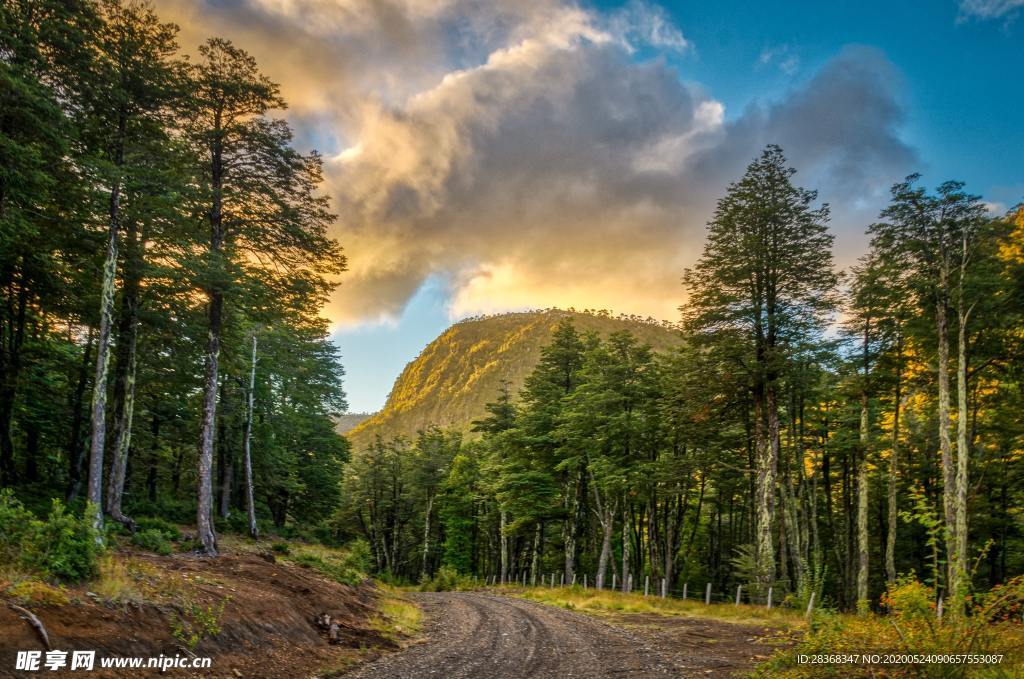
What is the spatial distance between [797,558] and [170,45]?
30.3 meters

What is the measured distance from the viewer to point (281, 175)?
53.7ft

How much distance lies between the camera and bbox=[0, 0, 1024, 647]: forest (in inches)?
551

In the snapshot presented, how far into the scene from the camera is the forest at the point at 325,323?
46.0 feet

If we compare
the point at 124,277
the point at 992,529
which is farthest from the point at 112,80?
the point at 992,529

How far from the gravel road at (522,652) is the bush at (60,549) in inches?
195

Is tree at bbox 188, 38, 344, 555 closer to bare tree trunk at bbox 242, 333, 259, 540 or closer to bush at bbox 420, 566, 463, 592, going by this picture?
bare tree trunk at bbox 242, 333, 259, 540

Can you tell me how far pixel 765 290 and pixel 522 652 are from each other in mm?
16297

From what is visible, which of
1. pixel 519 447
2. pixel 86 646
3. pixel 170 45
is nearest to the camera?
pixel 86 646

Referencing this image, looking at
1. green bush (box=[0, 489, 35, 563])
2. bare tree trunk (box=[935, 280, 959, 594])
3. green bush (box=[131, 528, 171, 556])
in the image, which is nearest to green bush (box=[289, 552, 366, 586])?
green bush (box=[131, 528, 171, 556])

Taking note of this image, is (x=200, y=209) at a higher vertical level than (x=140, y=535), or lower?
higher

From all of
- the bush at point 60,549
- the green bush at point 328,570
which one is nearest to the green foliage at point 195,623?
the bush at point 60,549

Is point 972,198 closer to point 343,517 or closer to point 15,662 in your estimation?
point 15,662

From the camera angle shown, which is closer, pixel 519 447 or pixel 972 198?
pixel 972 198

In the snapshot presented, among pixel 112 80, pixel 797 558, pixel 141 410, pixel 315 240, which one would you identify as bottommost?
pixel 797 558
